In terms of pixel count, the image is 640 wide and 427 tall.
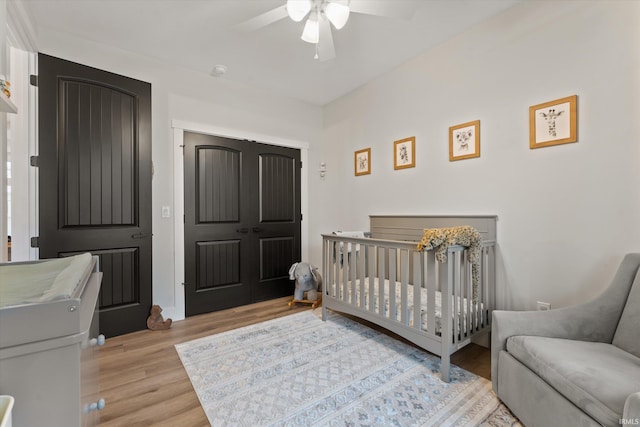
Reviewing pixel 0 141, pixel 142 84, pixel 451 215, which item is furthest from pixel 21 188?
pixel 451 215

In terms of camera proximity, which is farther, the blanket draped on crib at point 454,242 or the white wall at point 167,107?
the white wall at point 167,107

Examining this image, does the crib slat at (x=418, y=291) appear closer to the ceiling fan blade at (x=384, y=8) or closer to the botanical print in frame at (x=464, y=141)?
the botanical print in frame at (x=464, y=141)

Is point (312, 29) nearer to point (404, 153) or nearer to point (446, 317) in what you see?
Result: point (404, 153)

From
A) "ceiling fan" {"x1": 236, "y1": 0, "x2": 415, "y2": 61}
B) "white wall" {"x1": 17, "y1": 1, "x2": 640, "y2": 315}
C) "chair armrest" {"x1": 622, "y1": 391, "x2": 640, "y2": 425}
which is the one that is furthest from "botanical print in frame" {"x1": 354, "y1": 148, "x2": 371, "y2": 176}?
"chair armrest" {"x1": 622, "y1": 391, "x2": 640, "y2": 425}

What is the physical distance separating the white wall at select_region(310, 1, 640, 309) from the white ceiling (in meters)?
0.26

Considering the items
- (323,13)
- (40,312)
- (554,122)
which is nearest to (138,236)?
(40,312)

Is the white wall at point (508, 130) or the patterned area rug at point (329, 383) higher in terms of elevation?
the white wall at point (508, 130)

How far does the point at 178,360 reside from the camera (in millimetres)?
2055

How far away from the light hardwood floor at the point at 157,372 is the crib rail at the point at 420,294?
0.35 meters

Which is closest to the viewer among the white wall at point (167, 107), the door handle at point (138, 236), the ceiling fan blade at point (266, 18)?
the ceiling fan blade at point (266, 18)

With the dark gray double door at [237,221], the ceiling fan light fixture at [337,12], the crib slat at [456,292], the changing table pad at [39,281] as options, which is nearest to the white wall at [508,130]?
the dark gray double door at [237,221]

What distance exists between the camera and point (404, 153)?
2869 millimetres

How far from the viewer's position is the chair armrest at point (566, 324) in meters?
1.49

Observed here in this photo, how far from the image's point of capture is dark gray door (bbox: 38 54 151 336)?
7.03ft
